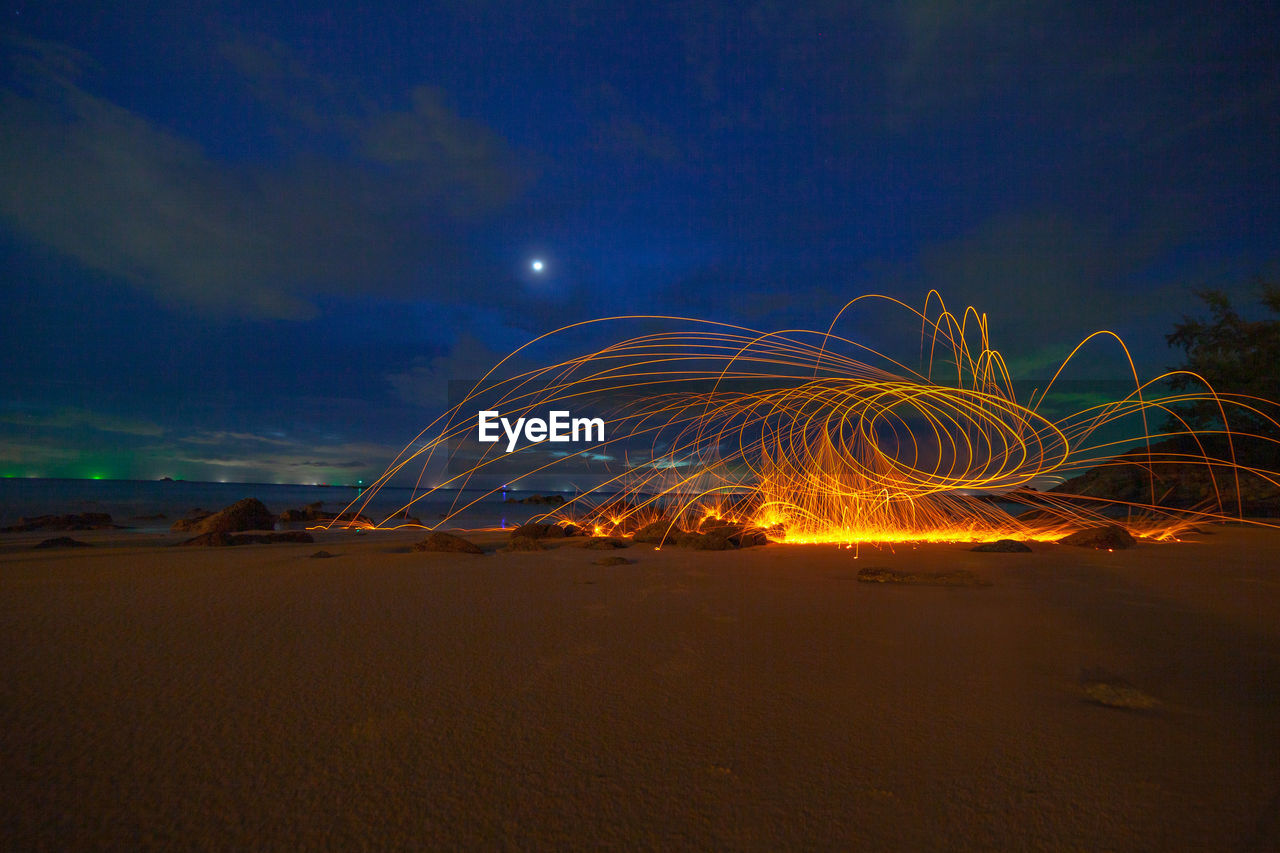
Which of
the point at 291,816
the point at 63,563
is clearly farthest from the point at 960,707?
the point at 63,563

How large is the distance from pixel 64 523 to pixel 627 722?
41.9ft

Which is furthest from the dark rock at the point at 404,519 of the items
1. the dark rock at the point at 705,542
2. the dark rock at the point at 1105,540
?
the dark rock at the point at 1105,540

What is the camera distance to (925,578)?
4312mm

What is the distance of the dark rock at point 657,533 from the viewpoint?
7.39 m

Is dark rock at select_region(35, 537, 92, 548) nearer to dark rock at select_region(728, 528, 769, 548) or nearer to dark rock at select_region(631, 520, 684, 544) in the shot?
Result: dark rock at select_region(631, 520, 684, 544)

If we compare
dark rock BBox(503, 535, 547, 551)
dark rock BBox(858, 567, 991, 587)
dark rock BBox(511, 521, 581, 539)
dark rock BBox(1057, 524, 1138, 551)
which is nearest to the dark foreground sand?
dark rock BBox(858, 567, 991, 587)

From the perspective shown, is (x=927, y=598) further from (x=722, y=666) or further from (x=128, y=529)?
(x=128, y=529)

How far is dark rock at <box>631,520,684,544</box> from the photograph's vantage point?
7388 mm

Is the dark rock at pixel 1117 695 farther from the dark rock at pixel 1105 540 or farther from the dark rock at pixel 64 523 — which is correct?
the dark rock at pixel 64 523

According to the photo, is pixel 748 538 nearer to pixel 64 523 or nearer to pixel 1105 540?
pixel 1105 540

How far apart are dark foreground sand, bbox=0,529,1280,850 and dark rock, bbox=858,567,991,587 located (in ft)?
2.01

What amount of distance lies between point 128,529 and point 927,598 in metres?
12.9

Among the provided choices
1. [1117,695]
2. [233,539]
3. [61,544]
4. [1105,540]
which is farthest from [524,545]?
[1105,540]

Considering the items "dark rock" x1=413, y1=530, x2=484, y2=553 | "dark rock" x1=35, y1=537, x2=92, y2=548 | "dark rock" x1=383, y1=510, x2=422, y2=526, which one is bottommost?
"dark rock" x1=383, y1=510, x2=422, y2=526
